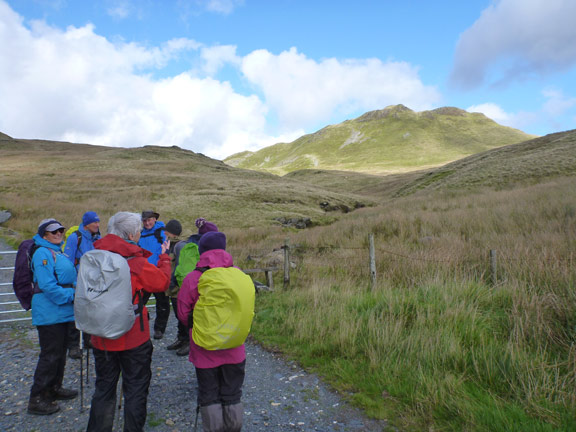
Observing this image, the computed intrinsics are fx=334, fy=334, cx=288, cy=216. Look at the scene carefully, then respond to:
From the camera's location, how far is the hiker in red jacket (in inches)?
128

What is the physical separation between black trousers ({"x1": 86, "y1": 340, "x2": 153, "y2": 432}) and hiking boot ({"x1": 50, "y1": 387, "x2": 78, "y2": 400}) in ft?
4.16

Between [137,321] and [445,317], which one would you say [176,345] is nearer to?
[137,321]

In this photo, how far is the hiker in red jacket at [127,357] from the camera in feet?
10.7

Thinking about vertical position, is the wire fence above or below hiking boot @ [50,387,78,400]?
above

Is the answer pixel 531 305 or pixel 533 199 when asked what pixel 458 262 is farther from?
pixel 533 199

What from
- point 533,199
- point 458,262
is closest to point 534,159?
point 533,199

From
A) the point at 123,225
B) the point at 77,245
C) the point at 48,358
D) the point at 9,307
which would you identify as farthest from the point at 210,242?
the point at 9,307

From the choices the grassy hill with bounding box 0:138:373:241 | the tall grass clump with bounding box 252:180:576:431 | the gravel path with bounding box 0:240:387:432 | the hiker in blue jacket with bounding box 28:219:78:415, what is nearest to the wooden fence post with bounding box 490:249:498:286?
the tall grass clump with bounding box 252:180:576:431

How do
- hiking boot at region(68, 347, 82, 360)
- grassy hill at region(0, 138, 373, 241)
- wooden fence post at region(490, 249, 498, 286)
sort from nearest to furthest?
hiking boot at region(68, 347, 82, 360), wooden fence post at region(490, 249, 498, 286), grassy hill at region(0, 138, 373, 241)

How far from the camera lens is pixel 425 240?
11.6 m

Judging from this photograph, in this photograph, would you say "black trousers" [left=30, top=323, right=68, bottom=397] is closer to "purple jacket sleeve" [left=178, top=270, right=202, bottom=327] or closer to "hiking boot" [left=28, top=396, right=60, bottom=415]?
"hiking boot" [left=28, top=396, right=60, bottom=415]

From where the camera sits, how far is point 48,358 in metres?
4.04

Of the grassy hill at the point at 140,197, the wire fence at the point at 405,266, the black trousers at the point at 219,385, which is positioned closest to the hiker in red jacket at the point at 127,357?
the black trousers at the point at 219,385

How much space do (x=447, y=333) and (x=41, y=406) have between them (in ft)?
17.5
